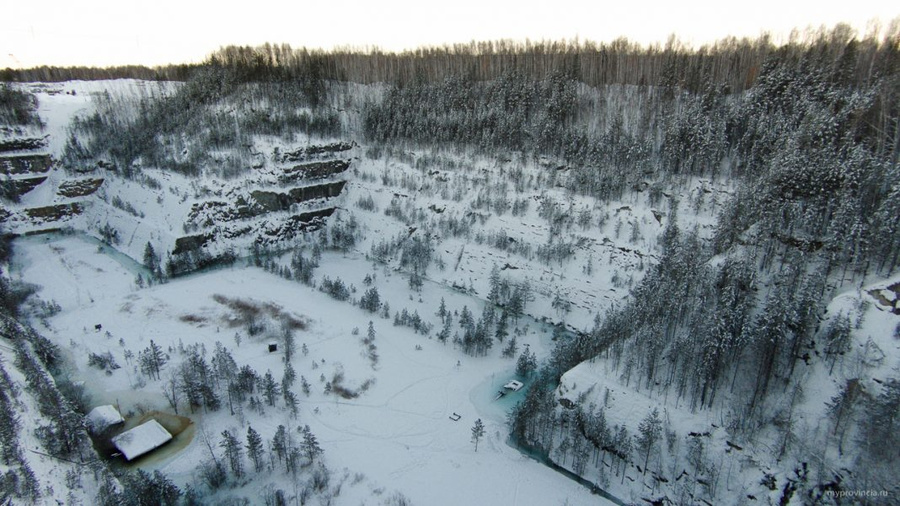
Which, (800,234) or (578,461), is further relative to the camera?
(800,234)

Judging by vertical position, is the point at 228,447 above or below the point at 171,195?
below

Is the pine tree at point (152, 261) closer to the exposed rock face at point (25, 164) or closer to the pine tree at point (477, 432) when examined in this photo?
the exposed rock face at point (25, 164)

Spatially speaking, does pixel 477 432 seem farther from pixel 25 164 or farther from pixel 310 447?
pixel 25 164

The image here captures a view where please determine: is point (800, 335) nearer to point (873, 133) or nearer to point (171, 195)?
point (873, 133)

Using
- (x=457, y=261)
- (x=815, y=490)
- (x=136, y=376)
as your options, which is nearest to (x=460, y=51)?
(x=457, y=261)

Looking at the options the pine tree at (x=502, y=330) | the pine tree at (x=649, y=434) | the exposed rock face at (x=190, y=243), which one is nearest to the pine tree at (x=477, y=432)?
the pine tree at (x=649, y=434)

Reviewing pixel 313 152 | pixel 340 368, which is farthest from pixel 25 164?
pixel 340 368
